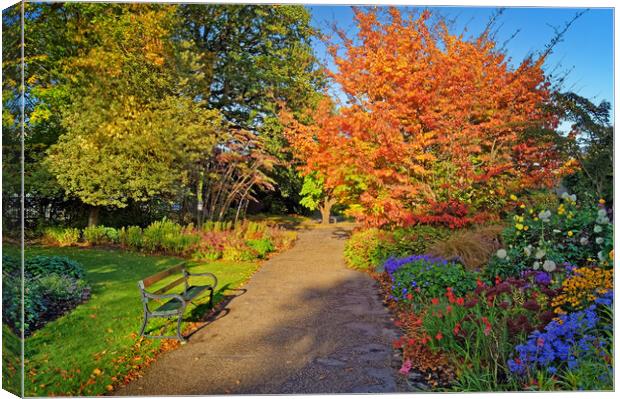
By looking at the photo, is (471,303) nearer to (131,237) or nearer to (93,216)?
(93,216)

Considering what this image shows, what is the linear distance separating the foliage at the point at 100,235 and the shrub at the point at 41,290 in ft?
1.85

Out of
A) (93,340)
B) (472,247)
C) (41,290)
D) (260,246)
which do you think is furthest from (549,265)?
(260,246)

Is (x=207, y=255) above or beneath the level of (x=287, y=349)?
above

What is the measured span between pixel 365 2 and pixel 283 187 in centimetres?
649

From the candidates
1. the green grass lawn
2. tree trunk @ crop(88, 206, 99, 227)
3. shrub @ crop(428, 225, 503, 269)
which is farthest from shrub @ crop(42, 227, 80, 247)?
shrub @ crop(428, 225, 503, 269)

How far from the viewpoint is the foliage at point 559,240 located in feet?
17.5

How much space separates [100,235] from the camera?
738 centimetres

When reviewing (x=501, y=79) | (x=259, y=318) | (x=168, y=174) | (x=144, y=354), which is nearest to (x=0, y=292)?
(x=144, y=354)

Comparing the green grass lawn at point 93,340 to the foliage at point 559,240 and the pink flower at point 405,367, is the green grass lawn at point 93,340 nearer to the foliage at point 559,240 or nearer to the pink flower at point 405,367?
the pink flower at point 405,367

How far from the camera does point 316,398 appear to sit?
3838 mm

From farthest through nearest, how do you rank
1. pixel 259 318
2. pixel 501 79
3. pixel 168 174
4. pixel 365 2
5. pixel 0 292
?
1. pixel 501 79
2. pixel 168 174
3. pixel 259 318
4. pixel 365 2
5. pixel 0 292

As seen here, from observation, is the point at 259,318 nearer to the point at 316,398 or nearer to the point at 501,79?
the point at 316,398

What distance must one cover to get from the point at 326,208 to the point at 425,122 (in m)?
4.38

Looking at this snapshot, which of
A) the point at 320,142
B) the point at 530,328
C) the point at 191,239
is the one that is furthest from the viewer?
the point at 320,142
